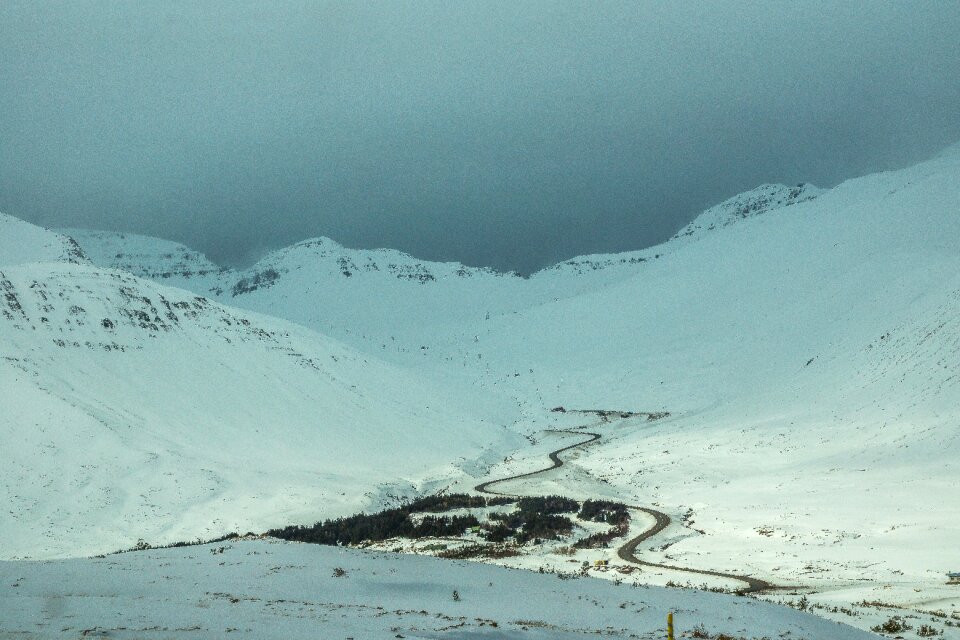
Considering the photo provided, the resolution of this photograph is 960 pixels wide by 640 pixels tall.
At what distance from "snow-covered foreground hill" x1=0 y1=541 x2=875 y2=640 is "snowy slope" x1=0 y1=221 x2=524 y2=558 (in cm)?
1418

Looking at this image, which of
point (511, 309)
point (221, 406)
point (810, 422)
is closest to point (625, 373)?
point (810, 422)

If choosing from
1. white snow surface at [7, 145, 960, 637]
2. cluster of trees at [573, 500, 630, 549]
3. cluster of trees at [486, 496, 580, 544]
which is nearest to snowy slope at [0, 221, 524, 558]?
white snow surface at [7, 145, 960, 637]

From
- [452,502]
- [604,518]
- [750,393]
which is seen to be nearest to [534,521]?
[604,518]

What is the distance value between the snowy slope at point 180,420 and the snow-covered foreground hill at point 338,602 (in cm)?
1418

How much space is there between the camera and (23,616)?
10.4 metres

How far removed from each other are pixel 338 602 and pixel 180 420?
38276 millimetres

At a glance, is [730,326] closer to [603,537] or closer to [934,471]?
[934,471]

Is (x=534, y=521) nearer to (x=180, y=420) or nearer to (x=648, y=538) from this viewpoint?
(x=648, y=538)

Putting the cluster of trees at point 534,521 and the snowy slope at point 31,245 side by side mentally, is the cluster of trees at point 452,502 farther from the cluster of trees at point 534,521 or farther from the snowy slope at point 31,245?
the snowy slope at point 31,245

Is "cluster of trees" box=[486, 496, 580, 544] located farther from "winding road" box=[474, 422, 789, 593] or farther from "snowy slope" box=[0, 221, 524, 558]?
"snowy slope" box=[0, 221, 524, 558]

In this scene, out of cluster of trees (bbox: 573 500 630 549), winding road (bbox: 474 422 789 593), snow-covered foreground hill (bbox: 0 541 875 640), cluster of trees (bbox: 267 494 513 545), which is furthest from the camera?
cluster of trees (bbox: 267 494 513 545)

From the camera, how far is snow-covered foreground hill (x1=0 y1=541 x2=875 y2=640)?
33.8 feet

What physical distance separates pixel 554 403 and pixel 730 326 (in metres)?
28.6

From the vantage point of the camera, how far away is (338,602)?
1284cm
